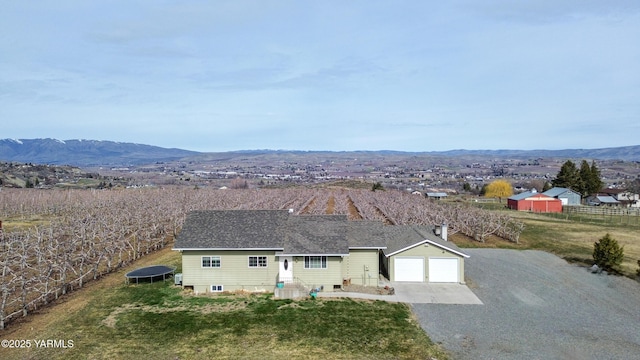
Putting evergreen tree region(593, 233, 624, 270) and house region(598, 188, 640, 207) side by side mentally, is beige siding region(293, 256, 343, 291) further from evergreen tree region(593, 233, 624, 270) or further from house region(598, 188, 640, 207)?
house region(598, 188, 640, 207)

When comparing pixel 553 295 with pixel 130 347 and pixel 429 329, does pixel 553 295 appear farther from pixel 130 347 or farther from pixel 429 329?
pixel 130 347

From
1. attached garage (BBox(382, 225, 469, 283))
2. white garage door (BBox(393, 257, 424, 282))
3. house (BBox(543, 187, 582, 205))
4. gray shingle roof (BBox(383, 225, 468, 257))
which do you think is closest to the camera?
attached garage (BBox(382, 225, 469, 283))

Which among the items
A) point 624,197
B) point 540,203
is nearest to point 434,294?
point 540,203

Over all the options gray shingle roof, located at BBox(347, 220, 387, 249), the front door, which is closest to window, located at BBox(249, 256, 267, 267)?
the front door

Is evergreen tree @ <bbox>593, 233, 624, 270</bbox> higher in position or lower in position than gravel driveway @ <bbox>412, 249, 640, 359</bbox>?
higher

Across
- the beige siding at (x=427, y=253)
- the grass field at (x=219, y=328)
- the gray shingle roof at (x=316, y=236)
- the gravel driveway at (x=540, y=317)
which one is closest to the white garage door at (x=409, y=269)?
the beige siding at (x=427, y=253)

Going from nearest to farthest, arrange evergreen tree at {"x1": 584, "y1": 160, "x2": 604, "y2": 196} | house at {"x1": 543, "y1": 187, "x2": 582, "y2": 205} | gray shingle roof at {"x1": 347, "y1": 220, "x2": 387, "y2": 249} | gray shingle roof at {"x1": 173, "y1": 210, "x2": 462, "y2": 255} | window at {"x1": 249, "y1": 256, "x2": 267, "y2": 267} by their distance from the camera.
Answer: gray shingle roof at {"x1": 173, "y1": 210, "x2": 462, "y2": 255}, window at {"x1": 249, "y1": 256, "x2": 267, "y2": 267}, gray shingle roof at {"x1": 347, "y1": 220, "x2": 387, "y2": 249}, house at {"x1": 543, "y1": 187, "x2": 582, "y2": 205}, evergreen tree at {"x1": 584, "y1": 160, "x2": 604, "y2": 196}

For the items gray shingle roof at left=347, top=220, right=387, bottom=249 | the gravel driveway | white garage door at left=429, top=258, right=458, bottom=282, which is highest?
gray shingle roof at left=347, top=220, right=387, bottom=249
